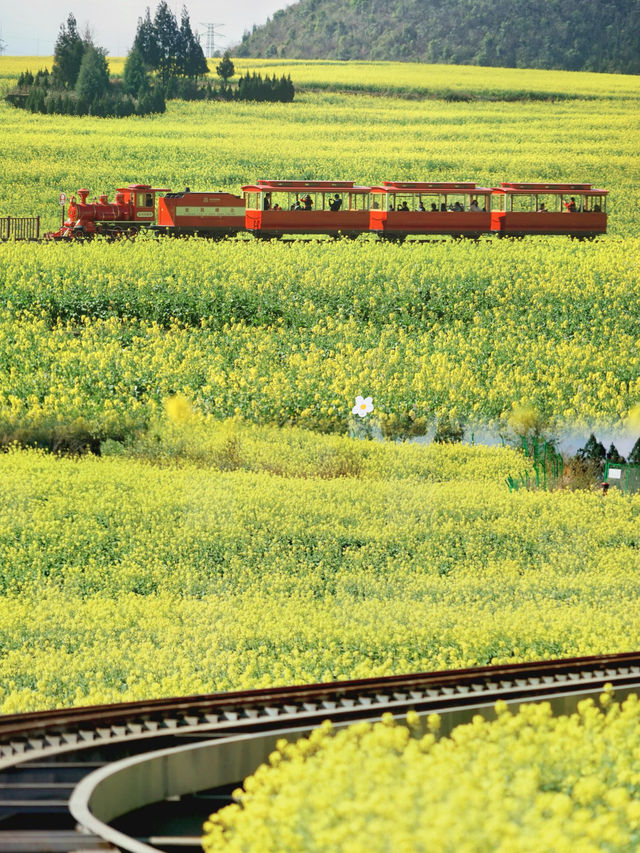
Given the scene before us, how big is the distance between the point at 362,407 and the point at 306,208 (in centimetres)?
350

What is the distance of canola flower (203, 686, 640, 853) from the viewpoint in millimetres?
3666

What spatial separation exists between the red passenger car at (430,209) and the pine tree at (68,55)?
3.76 meters

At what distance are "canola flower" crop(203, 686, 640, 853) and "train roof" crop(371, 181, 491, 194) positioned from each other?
911 cm

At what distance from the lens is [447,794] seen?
3.94 m

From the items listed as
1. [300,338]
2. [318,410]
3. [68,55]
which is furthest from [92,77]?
[318,410]

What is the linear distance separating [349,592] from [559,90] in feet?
28.8

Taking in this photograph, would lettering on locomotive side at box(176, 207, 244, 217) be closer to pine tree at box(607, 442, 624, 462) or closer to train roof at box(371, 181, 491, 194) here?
train roof at box(371, 181, 491, 194)

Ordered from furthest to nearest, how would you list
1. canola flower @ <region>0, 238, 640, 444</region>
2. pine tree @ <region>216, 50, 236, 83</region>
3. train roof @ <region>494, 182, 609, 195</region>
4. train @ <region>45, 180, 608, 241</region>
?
1. train roof @ <region>494, 182, 609, 195</region>
2. train @ <region>45, 180, 608, 241</region>
3. pine tree @ <region>216, 50, 236, 83</region>
4. canola flower @ <region>0, 238, 640, 444</region>

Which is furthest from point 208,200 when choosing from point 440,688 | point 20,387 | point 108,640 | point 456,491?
point 440,688

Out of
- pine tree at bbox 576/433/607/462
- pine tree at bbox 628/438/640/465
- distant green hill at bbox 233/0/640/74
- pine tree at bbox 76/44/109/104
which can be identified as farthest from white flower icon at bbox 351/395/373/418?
distant green hill at bbox 233/0/640/74

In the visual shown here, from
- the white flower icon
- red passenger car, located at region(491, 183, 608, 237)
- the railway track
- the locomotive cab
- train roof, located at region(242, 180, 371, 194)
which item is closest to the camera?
the railway track

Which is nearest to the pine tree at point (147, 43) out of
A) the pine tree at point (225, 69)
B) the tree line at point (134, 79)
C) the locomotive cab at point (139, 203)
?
the tree line at point (134, 79)

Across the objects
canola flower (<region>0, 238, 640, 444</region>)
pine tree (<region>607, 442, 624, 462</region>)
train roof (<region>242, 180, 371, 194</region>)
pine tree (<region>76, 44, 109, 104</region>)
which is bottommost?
pine tree (<region>607, 442, 624, 462</region>)

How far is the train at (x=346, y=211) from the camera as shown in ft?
41.1
